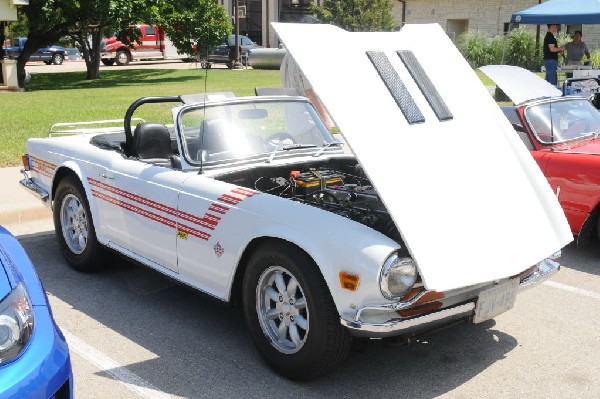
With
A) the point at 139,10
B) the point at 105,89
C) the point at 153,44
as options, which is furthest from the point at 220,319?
the point at 153,44

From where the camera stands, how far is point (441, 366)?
407cm

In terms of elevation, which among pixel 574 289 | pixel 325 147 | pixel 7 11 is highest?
pixel 7 11

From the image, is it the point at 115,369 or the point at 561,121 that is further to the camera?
the point at 561,121

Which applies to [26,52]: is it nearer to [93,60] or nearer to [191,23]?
[93,60]

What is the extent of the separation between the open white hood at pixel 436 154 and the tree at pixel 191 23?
2084 centimetres

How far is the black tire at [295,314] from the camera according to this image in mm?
3570

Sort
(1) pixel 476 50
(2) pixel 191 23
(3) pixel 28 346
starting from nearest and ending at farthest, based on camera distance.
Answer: (3) pixel 28 346, (2) pixel 191 23, (1) pixel 476 50

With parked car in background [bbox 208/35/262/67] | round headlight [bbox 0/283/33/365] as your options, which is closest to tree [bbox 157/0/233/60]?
parked car in background [bbox 208/35/262/67]

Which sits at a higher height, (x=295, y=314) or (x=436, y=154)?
(x=436, y=154)

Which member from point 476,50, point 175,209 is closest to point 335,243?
point 175,209

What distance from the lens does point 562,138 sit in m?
6.64

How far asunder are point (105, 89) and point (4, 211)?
15.8m

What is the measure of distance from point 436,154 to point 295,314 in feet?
4.28

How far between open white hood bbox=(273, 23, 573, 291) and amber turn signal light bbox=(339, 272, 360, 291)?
1.07ft
